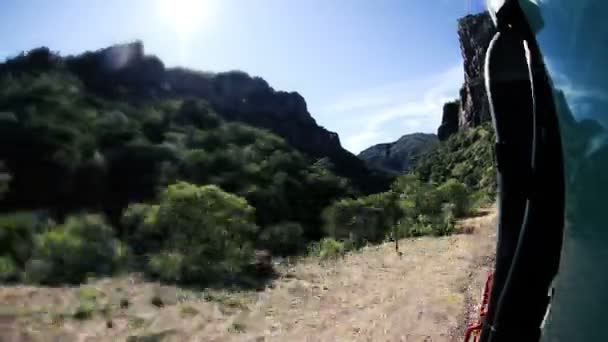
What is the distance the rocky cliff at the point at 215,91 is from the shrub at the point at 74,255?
59.5m

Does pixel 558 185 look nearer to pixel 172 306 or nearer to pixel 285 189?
pixel 172 306

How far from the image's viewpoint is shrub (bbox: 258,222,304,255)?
3472 centimetres

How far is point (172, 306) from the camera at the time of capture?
553 inches

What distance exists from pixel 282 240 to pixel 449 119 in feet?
242

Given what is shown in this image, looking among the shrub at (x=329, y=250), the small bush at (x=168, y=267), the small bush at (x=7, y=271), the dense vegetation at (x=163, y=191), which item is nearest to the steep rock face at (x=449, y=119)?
the dense vegetation at (x=163, y=191)

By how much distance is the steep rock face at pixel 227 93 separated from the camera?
82.2m

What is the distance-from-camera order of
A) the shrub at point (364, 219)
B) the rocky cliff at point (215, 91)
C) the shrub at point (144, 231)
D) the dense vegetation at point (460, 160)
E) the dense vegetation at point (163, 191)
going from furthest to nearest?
the rocky cliff at point (215, 91)
the dense vegetation at point (460, 160)
the shrub at point (364, 219)
the shrub at point (144, 231)
the dense vegetation at point (163, 191)

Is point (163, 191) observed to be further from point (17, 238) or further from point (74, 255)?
point (17, 238)

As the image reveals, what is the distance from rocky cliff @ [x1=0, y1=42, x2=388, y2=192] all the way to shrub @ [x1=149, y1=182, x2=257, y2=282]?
60435 mm

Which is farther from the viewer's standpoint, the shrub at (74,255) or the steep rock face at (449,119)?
the steep rock face at (449,119)

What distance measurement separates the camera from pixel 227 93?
338 feet

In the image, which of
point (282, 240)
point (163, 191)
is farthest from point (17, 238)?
point (282, 240)

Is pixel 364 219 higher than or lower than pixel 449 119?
lower

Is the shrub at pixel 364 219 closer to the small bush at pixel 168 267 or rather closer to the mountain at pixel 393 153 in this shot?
the small bush at pixel 168 267
